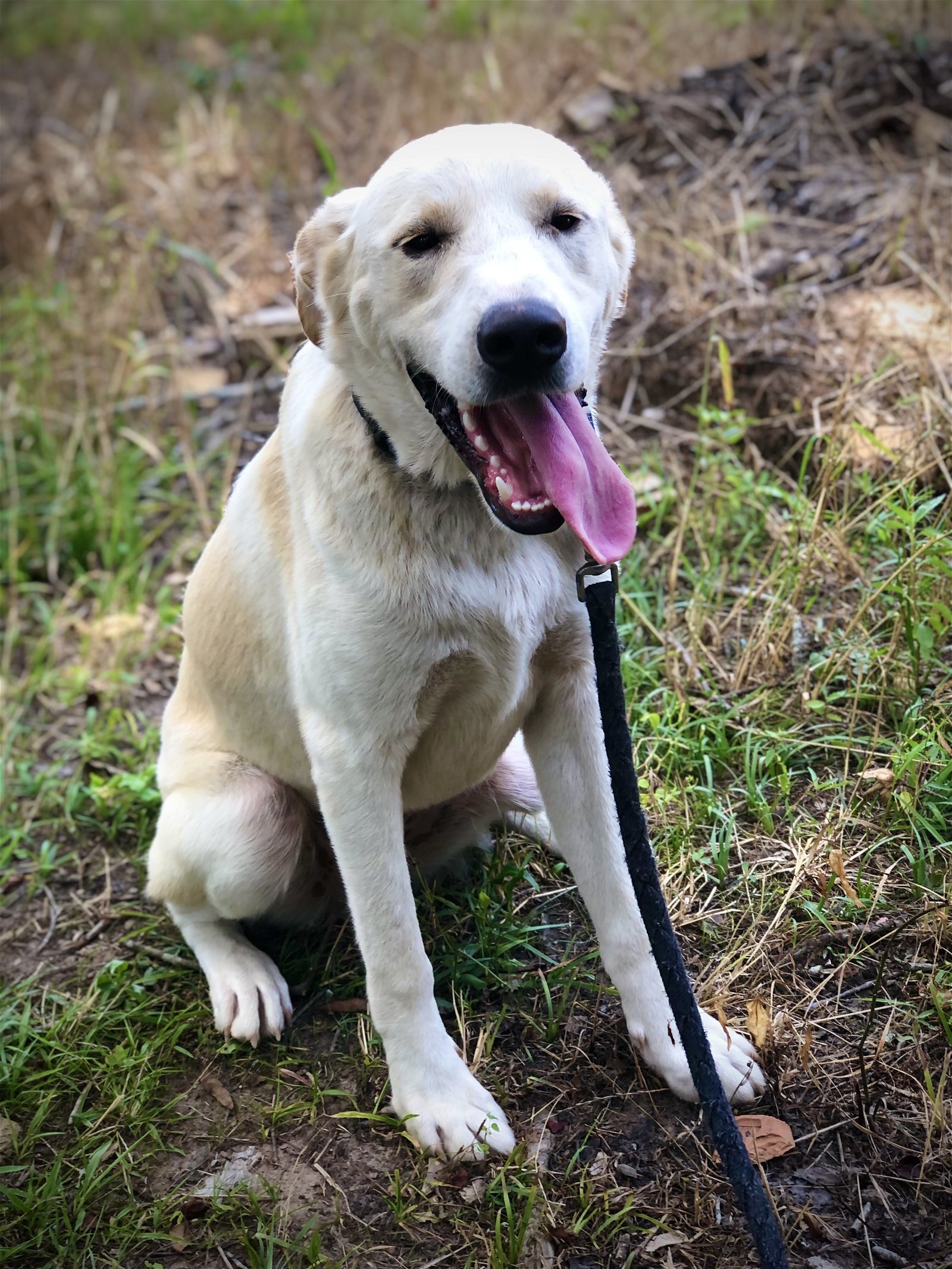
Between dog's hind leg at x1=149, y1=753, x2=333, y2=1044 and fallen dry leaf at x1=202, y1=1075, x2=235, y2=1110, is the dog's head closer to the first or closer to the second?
dog's hind leg at x1=149, y1=753, x2=333, y2=1044

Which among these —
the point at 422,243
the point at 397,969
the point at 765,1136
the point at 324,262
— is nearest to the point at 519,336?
the point at 422,243

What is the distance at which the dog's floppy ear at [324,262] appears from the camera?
200 cm

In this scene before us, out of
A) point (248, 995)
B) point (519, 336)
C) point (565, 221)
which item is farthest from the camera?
point (248, 995)

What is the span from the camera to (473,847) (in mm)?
2699

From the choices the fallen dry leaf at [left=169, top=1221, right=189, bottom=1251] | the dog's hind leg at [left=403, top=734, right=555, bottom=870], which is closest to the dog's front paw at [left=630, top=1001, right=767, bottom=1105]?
the dog's hind leg at [left=403, top=734, right=555, bottom=870]

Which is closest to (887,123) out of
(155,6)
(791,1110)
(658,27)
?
(658,27)

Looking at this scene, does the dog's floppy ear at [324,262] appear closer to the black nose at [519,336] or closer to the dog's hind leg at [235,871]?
the black nose at [519,336]

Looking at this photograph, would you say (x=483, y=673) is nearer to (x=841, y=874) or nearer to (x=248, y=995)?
(x=841, y=874)

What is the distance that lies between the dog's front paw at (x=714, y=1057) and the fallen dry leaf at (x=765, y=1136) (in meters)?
0.05

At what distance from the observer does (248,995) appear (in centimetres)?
240

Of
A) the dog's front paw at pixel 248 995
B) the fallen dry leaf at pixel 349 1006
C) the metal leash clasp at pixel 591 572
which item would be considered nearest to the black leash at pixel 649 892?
the metal leash clasp at pixel 591 572

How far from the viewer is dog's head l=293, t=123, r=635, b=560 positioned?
1705 mm

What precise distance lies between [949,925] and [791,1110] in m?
0.46

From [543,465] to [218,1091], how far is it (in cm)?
147
